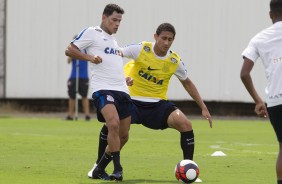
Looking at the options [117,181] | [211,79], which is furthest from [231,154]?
[211,79]

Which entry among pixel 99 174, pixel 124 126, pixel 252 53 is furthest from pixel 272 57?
pixel 99 174

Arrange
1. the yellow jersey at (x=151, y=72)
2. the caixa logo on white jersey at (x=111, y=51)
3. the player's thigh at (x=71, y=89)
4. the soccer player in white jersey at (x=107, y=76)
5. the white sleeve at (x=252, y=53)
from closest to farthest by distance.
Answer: the white sleeve at (x=252, y=53) → the soccer player in white jersey at (x=107, y=76) → the caixa logo on white jersey at (x=111, y=51) → the yellow jersey at (x=151, y=72) → the player's thigh at (x=71, y=89)

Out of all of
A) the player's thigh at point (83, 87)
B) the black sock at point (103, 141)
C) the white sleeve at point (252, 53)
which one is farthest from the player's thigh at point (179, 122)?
the player's thigh at point (83, 87)

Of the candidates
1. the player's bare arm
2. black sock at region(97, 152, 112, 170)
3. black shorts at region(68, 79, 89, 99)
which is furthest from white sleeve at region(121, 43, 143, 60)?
black shorts at region(68, 79, 89, 99)

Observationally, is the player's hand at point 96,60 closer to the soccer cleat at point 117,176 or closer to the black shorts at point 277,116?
the soccer cleat at point 117,176

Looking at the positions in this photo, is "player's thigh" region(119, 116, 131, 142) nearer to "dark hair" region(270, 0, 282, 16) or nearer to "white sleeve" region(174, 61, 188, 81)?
"white sleeve" region(174, 61, 188, 81)

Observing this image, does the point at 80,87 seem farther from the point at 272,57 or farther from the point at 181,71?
the point at 272,57

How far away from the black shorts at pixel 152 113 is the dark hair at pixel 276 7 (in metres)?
3.28

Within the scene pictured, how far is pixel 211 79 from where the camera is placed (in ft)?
101

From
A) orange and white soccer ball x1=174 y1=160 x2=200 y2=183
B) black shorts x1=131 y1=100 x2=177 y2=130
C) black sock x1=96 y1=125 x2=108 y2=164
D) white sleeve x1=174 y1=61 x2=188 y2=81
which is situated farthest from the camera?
white sleeve x1=174 y1=61 x2=188 y2=81

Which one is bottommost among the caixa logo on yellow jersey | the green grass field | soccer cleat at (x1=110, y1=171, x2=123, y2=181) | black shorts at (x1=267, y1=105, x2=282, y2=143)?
the green grass field

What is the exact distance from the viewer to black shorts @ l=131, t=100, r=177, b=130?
43.6 feet

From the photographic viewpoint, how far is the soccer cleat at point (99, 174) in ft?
42.0

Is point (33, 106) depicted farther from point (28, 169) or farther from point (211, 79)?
point (28, 169)
